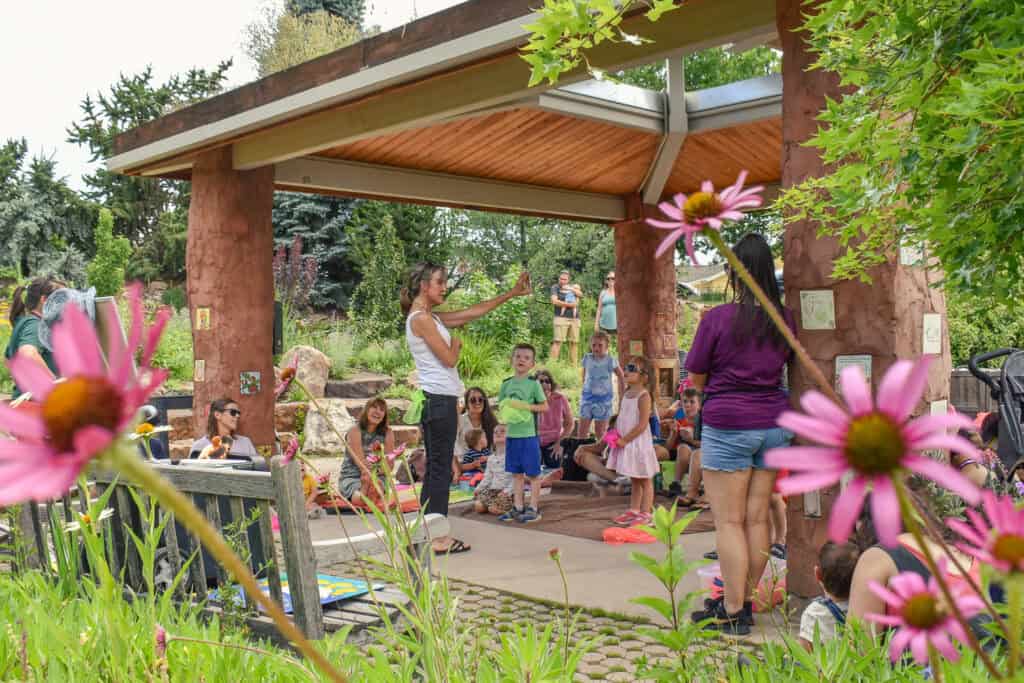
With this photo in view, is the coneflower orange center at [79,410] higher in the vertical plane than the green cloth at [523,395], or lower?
higher

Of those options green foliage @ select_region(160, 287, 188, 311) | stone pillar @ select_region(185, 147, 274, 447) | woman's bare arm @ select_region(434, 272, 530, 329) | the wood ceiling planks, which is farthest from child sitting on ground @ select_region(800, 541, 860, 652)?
green foliage @ select_region(160, 287, 188, 311)

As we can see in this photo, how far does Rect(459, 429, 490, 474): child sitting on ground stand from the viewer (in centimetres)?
848

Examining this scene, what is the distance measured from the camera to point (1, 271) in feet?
66.8

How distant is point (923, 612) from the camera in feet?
1.93

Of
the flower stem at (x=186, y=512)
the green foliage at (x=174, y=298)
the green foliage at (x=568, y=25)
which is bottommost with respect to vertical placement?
the flower stem at (x=186, y=512)

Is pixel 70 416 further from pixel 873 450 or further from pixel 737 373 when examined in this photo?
pixel 737 373

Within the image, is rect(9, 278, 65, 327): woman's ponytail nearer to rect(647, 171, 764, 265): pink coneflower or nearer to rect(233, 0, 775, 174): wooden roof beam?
rect(233, 0, 775, 174): wooden roof beam

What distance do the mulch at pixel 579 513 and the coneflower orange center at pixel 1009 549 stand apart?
5542 millimetres

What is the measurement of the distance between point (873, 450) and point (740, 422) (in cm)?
345

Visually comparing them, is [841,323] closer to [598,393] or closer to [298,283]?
[598,393]

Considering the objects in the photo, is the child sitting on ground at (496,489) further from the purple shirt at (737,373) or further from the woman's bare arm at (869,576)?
the woman's bare arm at (869,576)

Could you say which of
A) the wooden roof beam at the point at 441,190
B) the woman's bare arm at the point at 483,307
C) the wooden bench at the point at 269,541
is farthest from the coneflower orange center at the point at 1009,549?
the wooden roof beam at the point at 441,190

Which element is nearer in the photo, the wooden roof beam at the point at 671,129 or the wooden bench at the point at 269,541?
the wooden bench at the point at 269,541

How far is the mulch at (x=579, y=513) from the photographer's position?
6289mm
